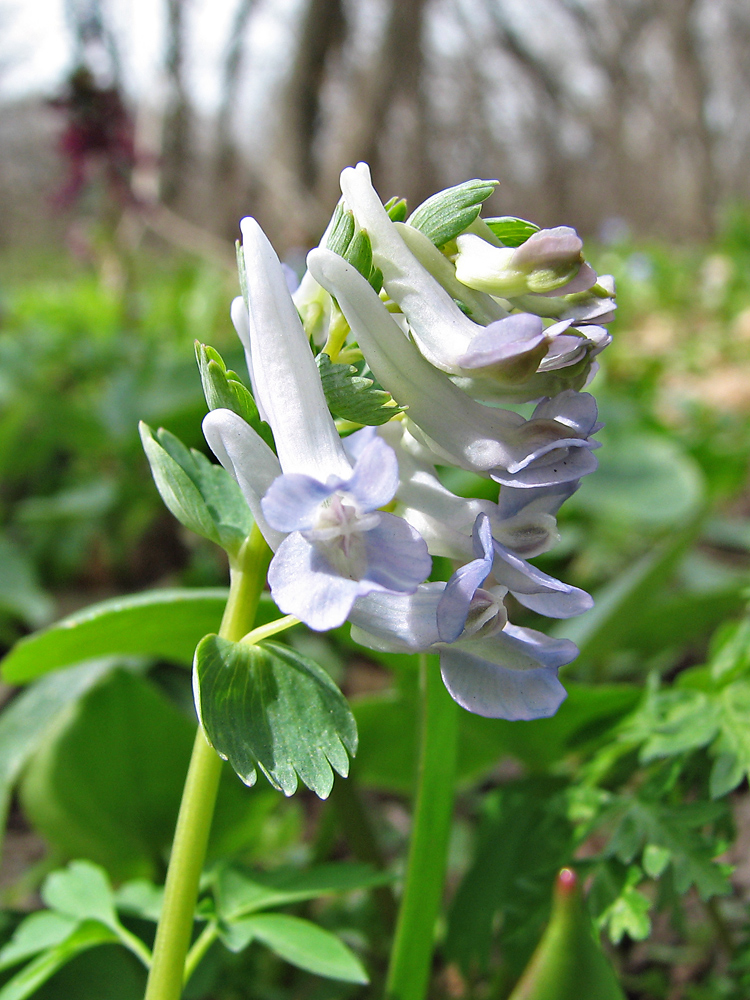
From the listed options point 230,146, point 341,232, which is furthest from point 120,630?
point 230,146

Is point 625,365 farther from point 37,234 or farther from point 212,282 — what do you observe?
point 37,234

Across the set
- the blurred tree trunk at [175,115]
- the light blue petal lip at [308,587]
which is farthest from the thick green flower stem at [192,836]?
the blurred tree trunk at [175,115]

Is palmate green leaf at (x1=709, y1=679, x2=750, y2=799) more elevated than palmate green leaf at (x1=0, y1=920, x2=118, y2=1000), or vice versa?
palmate green leaf at (x1=709, y1=679, x2=750, y2=799)

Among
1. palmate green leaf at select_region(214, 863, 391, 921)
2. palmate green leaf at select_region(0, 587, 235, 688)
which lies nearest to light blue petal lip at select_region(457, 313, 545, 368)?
palmate green leaf at select_region(0, 587, 235, 688)

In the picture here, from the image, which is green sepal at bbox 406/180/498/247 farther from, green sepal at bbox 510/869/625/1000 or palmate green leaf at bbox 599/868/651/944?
palmate green leaf at bbox 599/868/651/944

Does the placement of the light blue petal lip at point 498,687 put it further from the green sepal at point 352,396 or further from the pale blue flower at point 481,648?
the green sepal at point 352,396
